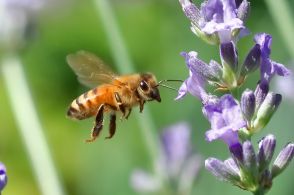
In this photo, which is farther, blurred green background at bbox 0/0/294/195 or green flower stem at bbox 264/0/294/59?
blurred green background at bbox 0/0/294/195

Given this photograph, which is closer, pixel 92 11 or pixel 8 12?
pixel 8 12

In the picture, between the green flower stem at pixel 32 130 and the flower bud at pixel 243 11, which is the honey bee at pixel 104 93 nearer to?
the flower bud at pixel 243 11

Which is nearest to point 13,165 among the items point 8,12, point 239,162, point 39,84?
point 39,84

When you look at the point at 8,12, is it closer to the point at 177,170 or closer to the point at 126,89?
the point at 177,170

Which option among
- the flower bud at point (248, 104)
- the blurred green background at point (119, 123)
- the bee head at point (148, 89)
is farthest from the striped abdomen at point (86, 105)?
the blurred green background at point (119, 123)

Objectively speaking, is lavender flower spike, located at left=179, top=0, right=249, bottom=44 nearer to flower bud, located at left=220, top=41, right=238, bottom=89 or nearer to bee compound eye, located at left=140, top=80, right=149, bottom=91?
flower bud, located at left=220, top=41, right=238, bottom=89

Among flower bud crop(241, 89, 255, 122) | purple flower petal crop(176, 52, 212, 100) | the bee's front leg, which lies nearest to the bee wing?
the bee's front leg
